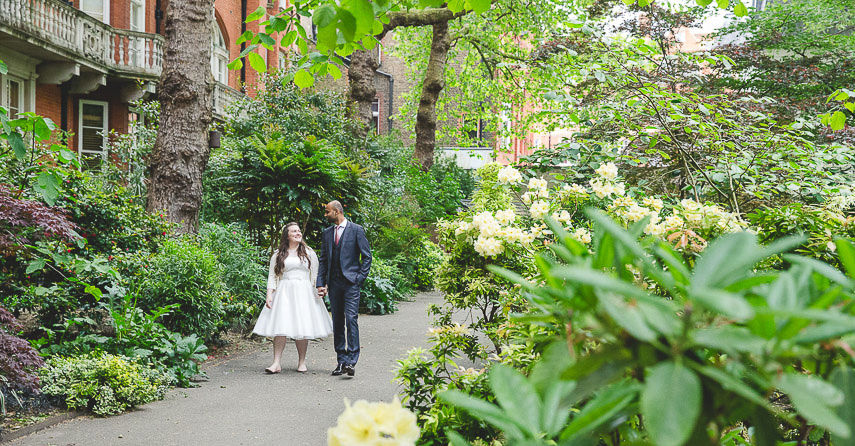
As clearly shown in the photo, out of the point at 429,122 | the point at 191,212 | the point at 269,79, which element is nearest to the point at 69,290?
the point at 191,212

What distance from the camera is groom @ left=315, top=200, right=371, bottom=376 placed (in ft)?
27.2

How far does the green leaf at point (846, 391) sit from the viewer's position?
0.91m

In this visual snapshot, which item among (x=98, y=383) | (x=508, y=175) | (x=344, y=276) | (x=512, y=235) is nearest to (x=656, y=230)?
(x=512, y=235)

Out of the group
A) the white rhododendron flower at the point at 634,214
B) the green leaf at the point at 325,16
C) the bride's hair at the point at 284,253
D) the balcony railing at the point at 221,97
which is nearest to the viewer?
the green leaf at the point at 325,16

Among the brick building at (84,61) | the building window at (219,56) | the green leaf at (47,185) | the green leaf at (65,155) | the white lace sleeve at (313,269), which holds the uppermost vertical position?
the building window at (219,56)

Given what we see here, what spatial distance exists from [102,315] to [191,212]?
2.60 m

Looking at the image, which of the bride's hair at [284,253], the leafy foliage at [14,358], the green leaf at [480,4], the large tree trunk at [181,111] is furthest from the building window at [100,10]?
the green leaf at [480,4]

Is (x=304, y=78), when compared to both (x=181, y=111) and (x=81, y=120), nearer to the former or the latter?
(x=181, y=111)

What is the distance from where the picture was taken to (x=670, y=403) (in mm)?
738

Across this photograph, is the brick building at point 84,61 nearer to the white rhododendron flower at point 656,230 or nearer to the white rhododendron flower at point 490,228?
the white rhododendron flower at point 490,228

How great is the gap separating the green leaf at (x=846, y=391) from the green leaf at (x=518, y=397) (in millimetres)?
394

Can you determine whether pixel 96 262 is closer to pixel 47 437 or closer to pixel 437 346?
pixel 47 437

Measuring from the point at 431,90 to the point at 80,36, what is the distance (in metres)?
9.56

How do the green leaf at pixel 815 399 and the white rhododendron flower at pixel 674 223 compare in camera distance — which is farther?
the white rhododendron flower at pixel 674 223
